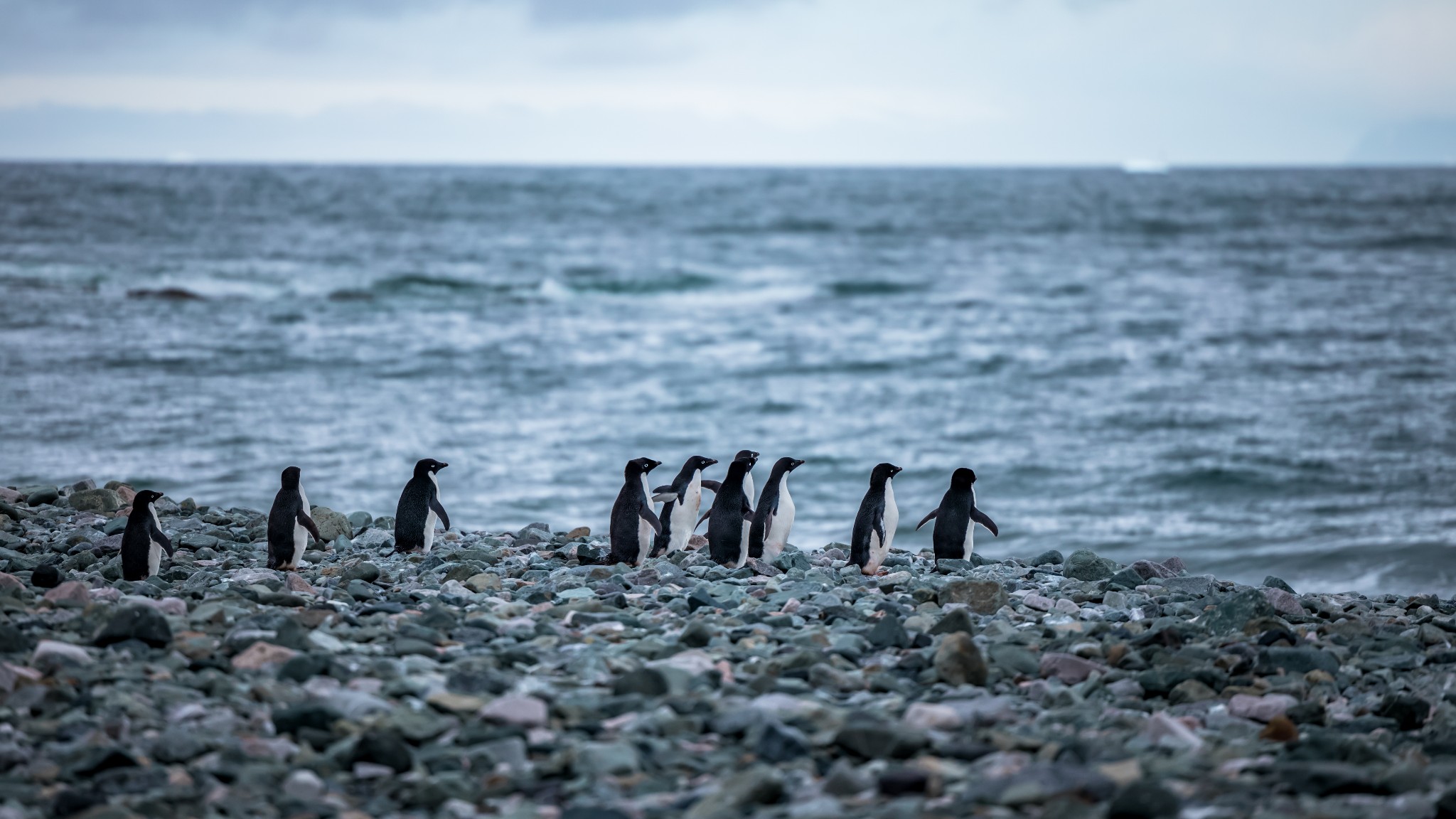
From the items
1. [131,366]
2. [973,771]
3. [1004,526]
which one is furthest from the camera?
[131,366]

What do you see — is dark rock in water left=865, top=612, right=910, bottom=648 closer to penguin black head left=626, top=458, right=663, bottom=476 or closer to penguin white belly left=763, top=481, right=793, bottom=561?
penguin white belly left=763, top=481, right=793, bottom=561

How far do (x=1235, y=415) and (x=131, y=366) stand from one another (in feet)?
47.1

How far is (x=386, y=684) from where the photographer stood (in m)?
4.21

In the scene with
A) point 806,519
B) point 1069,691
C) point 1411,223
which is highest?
point 1411,223

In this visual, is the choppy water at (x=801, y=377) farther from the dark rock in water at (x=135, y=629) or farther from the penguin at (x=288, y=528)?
the dark rock in water at (x=135, y=629)

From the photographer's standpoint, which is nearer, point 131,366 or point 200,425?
point 200,425

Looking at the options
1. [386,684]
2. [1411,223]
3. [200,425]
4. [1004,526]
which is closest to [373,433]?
[200,425]

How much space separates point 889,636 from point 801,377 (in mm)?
A: 12657

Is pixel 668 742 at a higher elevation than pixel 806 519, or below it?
higher

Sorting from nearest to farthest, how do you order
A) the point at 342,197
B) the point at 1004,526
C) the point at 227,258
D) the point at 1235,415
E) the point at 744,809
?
the point at 744,809, the point at 1004,526, the point at 1235,415, the point at 227,258, the point at 342,197

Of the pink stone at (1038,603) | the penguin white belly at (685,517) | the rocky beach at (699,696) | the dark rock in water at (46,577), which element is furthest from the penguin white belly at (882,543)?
the dark rock in water at (46,577)

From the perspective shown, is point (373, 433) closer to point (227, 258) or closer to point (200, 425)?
point (200, 425)

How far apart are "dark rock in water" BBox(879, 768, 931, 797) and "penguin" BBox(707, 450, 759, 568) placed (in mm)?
3290

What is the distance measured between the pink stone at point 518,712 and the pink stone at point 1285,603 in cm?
361
